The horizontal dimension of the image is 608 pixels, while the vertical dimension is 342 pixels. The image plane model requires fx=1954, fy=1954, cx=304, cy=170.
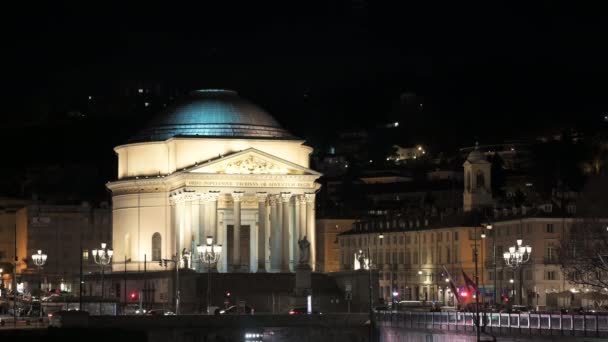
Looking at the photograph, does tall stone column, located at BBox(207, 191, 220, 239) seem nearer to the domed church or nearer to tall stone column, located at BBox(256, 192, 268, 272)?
the domed church

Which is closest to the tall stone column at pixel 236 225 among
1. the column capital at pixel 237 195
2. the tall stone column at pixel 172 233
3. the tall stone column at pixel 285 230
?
the column capital at pixel 237 195

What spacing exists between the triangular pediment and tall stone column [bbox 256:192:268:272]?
1.75 metres

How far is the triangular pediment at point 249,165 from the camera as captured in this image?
133 meters

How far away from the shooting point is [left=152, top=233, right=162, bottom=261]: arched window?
139 m

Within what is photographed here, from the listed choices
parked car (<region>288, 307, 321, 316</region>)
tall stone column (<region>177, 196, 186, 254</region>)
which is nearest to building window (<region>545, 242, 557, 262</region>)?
tall stone column (<region>177, 196, 186, 254</region>)

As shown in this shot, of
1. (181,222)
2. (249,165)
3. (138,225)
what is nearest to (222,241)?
(181,222)

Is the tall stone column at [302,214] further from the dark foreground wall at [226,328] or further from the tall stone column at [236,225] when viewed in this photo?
the dark foreground wall at [226,328]

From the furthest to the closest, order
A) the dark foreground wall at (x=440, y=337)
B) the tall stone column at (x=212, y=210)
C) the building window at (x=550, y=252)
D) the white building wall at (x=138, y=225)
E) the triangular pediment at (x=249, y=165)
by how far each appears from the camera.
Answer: the building window at (x=550, y=252) < the white building wall at (x=138, y=225) < the triangular pediment at (x=249, y=165) < the tall stone column at (x=212, y=210) < the dark foreground wall at (x=440, y=337)

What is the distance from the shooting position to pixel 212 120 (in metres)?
138

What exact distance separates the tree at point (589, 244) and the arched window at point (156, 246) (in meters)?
30.9

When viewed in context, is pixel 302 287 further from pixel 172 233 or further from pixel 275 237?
pixel 172 233

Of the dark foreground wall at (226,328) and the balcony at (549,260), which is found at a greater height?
the balcony at (549,260)

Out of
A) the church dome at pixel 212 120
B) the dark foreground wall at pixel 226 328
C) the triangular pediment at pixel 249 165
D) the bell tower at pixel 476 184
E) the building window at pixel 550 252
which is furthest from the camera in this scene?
the bell tower at pixel 476 184

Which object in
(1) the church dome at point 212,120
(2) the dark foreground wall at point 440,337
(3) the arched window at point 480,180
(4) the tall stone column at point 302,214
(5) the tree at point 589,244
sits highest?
(1) the church dome at point 212,120
